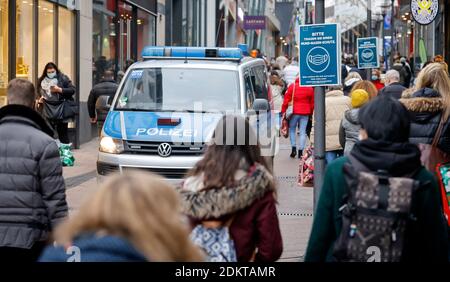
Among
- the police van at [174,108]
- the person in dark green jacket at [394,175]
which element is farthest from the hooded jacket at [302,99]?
the person in dark green jacket at [394,175]

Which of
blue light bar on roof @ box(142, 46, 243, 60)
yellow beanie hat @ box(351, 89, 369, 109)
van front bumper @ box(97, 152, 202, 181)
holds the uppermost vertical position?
blue light bar on roof @ box(142, 46, 243, 60)

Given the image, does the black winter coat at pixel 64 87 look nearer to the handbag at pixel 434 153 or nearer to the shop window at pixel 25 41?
the shop window at pixel 25 41

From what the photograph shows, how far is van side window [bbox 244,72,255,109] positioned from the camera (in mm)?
13299

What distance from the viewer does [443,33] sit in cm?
2848

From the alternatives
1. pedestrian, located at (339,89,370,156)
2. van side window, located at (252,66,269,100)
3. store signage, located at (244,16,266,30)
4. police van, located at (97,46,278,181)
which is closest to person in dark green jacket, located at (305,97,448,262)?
pedestrian, located at (339,89,370,156)

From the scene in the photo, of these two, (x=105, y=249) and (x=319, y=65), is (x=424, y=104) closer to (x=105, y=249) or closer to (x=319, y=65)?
(x=319, y=65)

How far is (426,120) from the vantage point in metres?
7.45

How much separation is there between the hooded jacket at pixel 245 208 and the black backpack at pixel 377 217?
547 mm

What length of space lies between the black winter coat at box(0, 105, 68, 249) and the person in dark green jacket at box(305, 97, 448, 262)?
2106mm

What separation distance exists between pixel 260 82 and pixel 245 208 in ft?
35.7

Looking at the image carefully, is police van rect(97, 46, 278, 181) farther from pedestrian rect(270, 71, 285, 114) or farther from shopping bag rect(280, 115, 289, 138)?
pedestrian rect(270, 71, 285, 114)

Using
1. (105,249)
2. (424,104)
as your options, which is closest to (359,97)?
(424,104)

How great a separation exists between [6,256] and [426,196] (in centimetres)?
289

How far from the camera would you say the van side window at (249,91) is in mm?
13299
